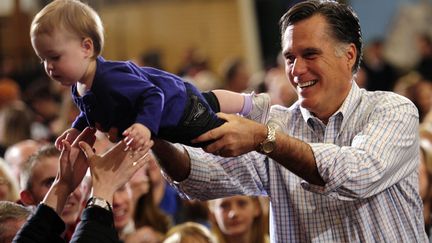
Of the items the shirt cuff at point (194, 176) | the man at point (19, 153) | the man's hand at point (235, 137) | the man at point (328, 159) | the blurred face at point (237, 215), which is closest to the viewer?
the man's hand at point (235, 137)

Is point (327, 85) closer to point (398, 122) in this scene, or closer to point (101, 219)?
point (398, 122)

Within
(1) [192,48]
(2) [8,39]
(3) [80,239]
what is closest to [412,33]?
(1) [192,48]

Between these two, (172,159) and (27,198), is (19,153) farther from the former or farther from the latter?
(172,159)

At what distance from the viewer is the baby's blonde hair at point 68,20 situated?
2.88m

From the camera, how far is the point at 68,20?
289 centimetres

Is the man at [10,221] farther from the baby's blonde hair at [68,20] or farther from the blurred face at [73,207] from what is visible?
the blurred face at [73,207]

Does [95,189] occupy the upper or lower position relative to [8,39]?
upper

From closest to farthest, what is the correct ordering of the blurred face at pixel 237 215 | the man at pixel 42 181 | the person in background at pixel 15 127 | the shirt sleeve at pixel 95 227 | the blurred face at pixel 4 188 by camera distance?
the shirt sleeve at pixel 95 227 → the man at pixel 42 181 → the blurred face at pixel 4 188 → the blurred face at pixel 237 215 → the person in background at pixel 15 127

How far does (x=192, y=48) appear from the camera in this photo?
12.9 metres

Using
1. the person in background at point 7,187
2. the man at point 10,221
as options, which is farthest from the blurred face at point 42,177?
Answer: the man at point 10,221

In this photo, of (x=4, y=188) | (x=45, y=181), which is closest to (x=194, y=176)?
(x=45, y=181)

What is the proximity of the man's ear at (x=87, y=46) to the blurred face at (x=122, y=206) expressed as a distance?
5.09ft

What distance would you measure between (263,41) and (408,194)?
1054 cm

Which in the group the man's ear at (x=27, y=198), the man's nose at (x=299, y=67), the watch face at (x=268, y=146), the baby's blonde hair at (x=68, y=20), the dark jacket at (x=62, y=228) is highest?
the baby's blonde hair at (x=68, y=20)
